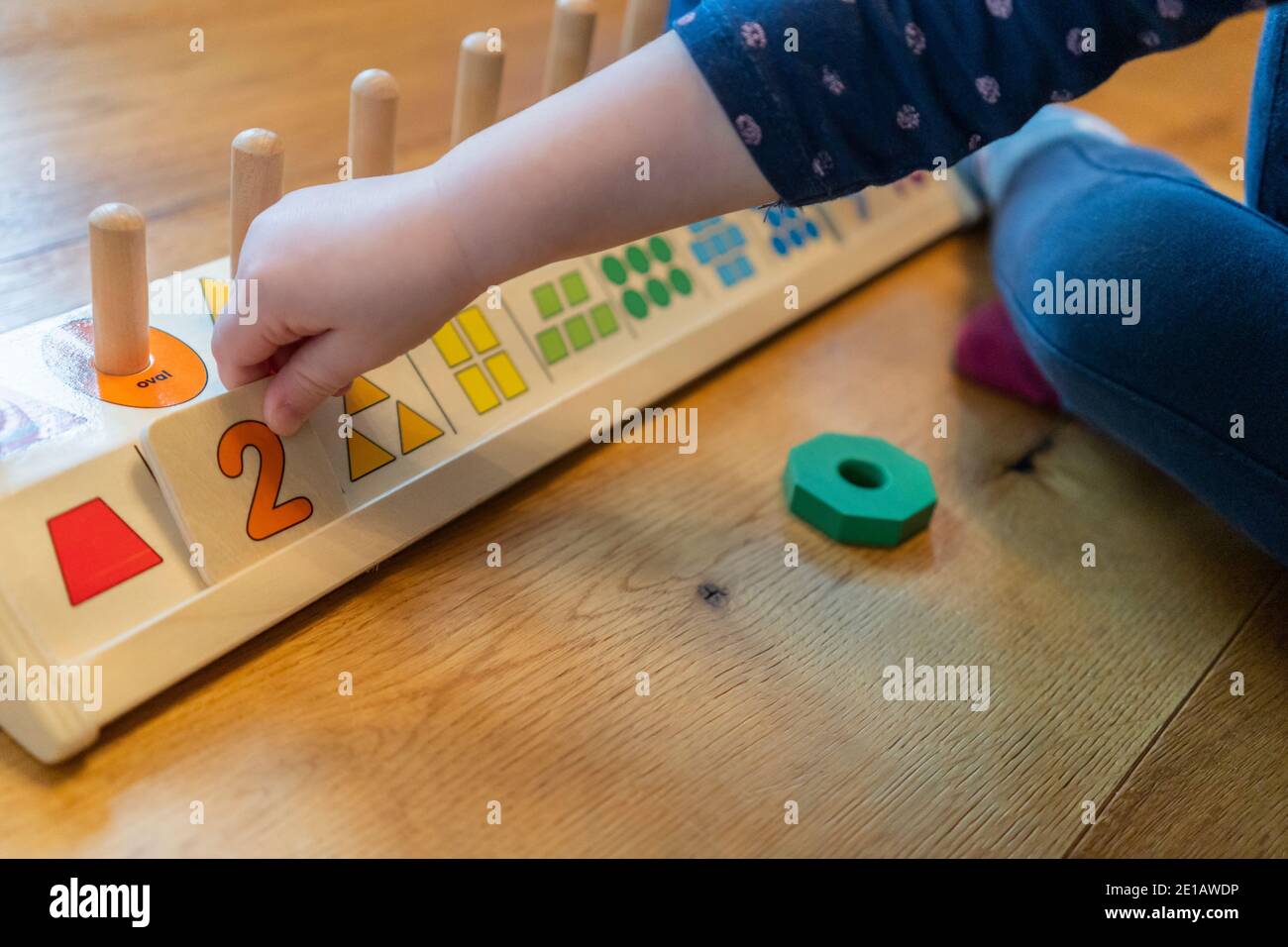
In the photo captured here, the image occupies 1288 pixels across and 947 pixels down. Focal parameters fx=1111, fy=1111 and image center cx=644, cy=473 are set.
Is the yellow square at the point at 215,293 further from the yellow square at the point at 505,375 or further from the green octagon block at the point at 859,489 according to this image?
the green octagon block at the point at 859,489

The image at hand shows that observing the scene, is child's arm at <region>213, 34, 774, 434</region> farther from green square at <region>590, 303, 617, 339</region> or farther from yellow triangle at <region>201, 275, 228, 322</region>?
green square at <region>590, 303, 617, 339</region>

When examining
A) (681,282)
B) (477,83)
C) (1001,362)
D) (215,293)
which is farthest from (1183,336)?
(215,293)

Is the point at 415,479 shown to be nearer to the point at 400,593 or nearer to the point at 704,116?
the point at 400,593

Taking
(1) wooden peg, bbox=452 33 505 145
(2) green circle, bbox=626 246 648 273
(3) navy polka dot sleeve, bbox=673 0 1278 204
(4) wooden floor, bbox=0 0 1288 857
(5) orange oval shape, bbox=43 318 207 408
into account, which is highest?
(3) navy polka dot sleeve, bbox=673 0 1278 204

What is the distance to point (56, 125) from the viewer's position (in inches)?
31.7

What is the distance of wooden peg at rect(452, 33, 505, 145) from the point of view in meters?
0.60

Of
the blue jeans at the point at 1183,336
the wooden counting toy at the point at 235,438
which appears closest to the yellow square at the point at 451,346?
the wooden counting toy at the point at 235,438

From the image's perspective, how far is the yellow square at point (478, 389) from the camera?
2.00ft

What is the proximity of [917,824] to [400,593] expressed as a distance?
0.88ft

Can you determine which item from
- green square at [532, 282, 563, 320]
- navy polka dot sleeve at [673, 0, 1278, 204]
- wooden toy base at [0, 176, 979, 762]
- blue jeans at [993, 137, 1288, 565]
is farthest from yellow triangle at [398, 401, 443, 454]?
blue jeans at [993, 137, 1288, 565]

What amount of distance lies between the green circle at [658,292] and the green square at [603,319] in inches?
1.6

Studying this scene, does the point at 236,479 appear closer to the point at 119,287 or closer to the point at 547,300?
the point at 119,287

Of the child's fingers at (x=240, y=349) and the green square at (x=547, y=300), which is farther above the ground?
the child's fingers at (x=240, y=349)

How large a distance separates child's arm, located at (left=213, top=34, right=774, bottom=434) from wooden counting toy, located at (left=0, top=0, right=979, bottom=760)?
25 mm
